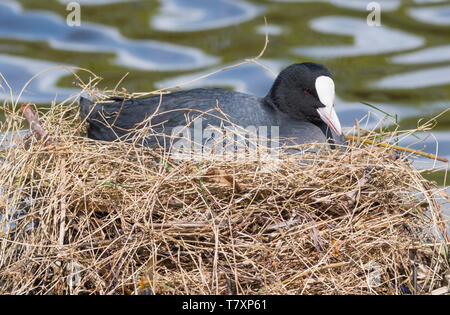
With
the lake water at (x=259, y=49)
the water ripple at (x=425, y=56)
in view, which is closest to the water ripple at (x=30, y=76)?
the lake water at (x=259, y=49)

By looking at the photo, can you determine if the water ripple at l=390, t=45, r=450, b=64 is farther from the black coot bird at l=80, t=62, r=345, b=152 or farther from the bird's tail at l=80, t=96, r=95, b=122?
the bird's tail at l=80, t=96, r=95, b=122

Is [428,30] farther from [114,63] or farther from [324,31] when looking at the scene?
[114,63]

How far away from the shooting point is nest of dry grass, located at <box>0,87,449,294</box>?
8.75 ft

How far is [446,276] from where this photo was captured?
2.94 meters

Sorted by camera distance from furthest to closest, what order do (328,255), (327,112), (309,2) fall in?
(309,2) → (327,112) → (328,255)

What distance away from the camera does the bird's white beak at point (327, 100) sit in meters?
3.81

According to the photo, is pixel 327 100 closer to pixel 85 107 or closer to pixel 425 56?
pixel 85 107

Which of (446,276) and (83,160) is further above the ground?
(83,160)

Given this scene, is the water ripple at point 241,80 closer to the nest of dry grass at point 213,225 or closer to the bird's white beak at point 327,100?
the bird's white beak at point 327,100

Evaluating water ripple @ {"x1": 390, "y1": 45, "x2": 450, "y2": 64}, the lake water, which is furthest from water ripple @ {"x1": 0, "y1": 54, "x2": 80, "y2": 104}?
water ripple @ {"x1": 390, "y1": 45, "x2": 450, "y2": 64}

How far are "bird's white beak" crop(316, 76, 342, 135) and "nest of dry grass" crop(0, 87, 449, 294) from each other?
66cm

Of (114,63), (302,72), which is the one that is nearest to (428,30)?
(114,63)

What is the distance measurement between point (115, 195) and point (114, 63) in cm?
356
